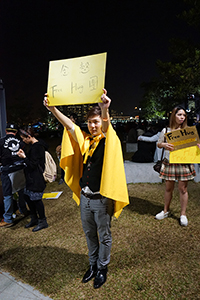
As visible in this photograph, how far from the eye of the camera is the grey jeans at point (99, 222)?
2275 millimetres

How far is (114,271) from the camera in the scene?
277 centimetres

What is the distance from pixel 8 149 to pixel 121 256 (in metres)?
2.79

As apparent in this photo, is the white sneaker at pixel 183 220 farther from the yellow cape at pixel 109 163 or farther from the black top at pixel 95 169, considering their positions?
the black top at pixel 95 169

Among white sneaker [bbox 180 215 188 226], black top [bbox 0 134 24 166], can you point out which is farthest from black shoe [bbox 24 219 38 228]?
white sneaker [bbox 180 215 188 226]

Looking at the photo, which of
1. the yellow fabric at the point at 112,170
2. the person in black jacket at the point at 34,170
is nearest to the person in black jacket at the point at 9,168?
the person in black jacket at the point at 34,170

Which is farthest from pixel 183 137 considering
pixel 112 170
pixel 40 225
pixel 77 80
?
pixel 40 225

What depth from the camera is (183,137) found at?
3.53m

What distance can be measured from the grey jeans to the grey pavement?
74 cm

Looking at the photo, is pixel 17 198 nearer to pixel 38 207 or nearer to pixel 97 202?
pixel 38 207

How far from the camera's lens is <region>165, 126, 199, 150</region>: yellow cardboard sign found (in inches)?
137

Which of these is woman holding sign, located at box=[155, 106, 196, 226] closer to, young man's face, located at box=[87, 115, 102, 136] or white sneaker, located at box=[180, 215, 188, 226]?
white sneaker, located at box=[180, 215, 188, 226]

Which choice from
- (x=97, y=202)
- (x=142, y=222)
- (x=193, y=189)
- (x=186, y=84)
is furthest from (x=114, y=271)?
(x=186, y=84)

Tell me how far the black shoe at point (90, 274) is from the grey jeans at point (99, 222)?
0.15 meters

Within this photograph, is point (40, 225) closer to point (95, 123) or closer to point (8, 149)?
point (8, 149)
